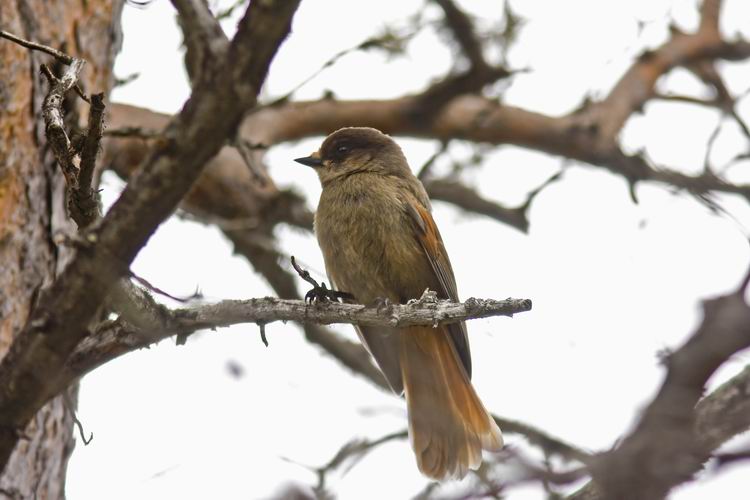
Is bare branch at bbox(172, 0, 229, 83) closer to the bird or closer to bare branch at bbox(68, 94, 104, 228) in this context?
bare branch at bbox(68, 94, 104, 228)

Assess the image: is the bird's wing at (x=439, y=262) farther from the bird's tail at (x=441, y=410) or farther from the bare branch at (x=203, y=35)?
the bare branch at (x=203, y=35)

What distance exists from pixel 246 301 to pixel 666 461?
1691 millimetres

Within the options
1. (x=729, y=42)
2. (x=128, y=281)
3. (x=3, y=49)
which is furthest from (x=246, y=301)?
(x=729, y=42)

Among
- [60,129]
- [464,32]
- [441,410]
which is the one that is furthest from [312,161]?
[60,129]

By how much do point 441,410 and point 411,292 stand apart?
68 centimetres

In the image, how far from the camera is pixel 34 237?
436cm

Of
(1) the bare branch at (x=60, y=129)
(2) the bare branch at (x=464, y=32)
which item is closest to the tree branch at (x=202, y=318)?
(1) the bare branch at (x=60, y=129)

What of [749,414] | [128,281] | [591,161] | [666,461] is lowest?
[666,461]

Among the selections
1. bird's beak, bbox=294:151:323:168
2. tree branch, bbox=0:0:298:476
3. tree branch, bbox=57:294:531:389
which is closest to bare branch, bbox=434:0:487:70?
bird's beak, bbox=294:151:323:168

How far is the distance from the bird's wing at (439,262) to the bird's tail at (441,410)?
2.3 inches

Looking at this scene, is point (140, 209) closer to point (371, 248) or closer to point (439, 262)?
point (371, 248)

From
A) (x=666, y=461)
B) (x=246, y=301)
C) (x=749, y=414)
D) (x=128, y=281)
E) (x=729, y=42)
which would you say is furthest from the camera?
(x=729, y=42)

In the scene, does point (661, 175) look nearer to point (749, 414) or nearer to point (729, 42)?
point (729, 42)

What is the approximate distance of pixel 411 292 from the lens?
5602 mm
